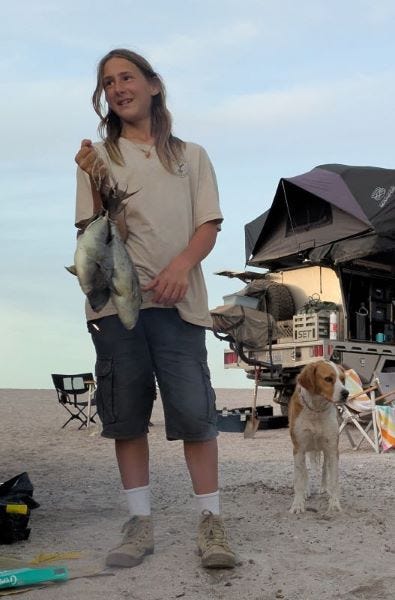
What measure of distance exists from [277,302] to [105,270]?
Result: 31.2 ft

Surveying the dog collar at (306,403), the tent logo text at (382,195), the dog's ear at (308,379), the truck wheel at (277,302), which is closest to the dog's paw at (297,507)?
the dog collar at (306,403)

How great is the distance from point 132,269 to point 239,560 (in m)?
1.40

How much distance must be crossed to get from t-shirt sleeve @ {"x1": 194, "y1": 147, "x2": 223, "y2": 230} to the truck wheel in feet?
28.6

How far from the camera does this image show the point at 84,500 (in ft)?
17.6

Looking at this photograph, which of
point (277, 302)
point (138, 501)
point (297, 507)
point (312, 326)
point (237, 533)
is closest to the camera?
point (138, 501)

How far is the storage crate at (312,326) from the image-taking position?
439 inches

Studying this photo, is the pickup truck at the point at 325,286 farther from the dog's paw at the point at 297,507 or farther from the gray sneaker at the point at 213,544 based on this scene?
the gray sneaker at the point at 213,544

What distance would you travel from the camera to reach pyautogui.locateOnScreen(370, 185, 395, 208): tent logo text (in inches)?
462

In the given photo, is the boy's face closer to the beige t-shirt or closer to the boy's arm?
the beige t-shirt

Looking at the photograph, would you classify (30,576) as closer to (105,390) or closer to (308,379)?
(105,390)

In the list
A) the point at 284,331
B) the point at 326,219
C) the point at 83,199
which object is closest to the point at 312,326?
the point at 284,331

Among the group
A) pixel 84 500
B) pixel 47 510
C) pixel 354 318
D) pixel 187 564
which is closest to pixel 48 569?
pixel 187 564

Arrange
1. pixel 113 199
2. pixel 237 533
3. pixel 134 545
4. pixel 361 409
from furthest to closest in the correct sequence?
pixel 361 409, pixel 237 533, pixel 134 545, pixel 113 199

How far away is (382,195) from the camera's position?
1186 centimetres
